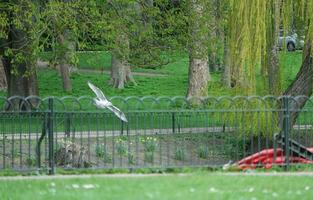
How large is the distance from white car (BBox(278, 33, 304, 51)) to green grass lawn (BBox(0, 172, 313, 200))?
18.9 ft

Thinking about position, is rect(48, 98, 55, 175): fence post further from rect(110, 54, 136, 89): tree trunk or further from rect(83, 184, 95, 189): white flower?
rect(110, 54, 136, 89): tree trunk

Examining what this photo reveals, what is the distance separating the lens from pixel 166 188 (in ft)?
33.1

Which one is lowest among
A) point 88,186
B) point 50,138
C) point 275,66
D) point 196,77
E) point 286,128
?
point 88,186

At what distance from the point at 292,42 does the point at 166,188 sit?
7.81 meters

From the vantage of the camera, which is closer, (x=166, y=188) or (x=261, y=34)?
(x=166, y=188)

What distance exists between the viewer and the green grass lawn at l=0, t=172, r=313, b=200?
9.47 m

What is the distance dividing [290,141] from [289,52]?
6.09m

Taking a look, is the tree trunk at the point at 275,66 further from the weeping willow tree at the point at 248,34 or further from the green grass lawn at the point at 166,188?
the green grass lawn at the point at 166,188

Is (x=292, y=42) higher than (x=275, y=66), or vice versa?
(x=292, y=42)

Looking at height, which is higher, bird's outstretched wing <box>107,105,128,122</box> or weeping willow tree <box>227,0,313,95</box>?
weeping willow tree <box>227,0,313,95</box>

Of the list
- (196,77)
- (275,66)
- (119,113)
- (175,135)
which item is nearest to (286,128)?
(119,113)

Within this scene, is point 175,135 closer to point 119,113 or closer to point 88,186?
point 119,113

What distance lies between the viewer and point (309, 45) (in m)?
16.3

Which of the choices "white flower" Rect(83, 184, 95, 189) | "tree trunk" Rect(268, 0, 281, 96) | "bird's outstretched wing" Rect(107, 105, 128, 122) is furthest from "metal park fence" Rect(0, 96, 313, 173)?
"white flower" Rect(83, 184, 95, 189)
